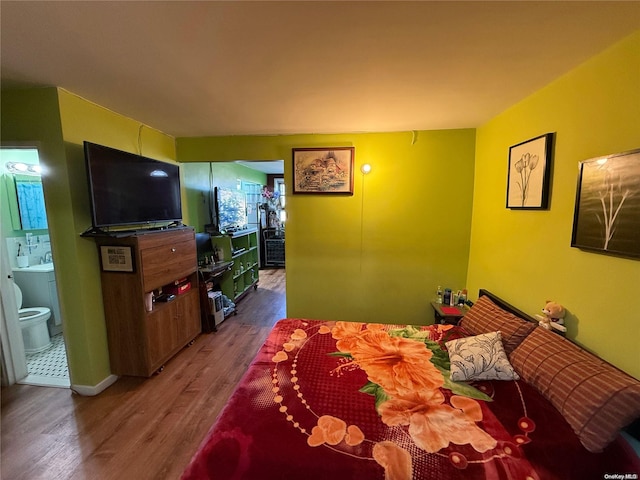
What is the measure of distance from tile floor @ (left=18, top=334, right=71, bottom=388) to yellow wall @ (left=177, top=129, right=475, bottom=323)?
2.30m

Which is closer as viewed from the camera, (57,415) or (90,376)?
(57,415)

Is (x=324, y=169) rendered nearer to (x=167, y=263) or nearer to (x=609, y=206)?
(x=167, y=263)

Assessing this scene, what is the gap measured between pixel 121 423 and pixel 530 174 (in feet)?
11.9

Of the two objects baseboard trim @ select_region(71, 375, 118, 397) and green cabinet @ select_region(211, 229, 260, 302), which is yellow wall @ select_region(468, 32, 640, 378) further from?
baseboard trim @ select_region(71, 375, 118, 397)

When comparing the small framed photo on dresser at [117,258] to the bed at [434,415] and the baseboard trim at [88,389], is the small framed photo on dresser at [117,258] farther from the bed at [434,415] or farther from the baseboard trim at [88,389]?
the bed at [434,415]

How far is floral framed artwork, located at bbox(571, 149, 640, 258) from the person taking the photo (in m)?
1.22

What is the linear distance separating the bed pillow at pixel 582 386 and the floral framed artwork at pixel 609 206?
0.57 m

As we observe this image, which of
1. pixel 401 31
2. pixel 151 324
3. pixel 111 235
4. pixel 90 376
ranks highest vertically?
pixel 401 31

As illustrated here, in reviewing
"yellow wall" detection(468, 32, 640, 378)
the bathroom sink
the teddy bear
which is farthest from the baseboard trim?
"yellow wall" detection(468, 32, 640, 378)

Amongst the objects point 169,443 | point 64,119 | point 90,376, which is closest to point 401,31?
point 64,119

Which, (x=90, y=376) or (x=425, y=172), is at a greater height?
(x=425, y=172)

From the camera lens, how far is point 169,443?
68.2 inches

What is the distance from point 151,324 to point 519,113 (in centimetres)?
376

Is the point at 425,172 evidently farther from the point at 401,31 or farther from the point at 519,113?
the point at 401,31
